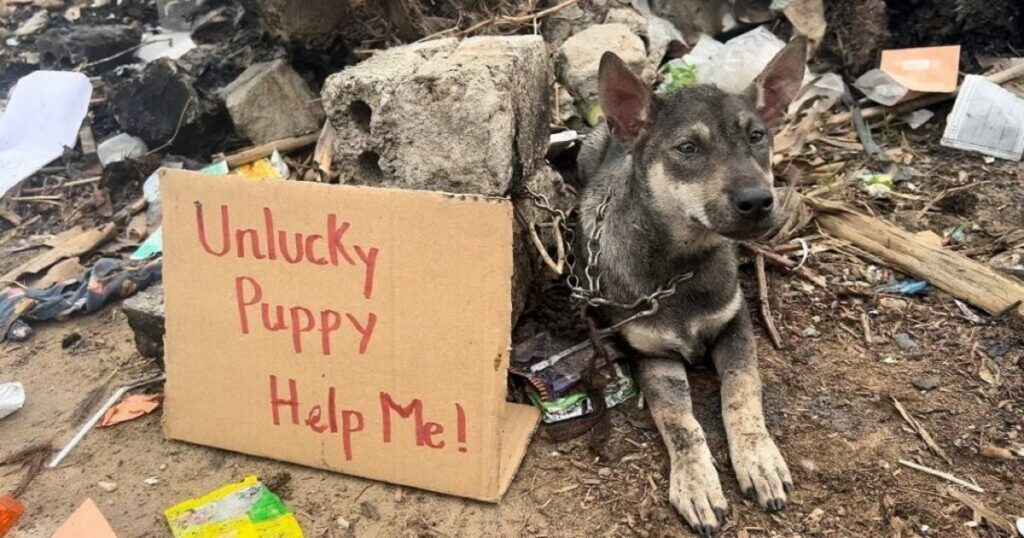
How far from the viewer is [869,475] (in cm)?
305

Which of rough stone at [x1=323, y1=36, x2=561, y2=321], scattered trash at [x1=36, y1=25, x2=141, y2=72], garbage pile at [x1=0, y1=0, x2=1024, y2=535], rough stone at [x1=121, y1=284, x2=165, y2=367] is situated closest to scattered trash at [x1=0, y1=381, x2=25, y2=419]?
garbage pile at [x1=0, y1=0, x2=1024, y2=535]

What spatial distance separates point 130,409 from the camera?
3.64 m

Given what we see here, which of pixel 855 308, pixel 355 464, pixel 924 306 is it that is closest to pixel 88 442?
pixel 355 464

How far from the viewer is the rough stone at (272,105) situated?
218 inches

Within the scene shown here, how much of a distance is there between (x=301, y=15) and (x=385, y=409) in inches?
136

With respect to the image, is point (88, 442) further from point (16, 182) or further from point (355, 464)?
point (16, 182)

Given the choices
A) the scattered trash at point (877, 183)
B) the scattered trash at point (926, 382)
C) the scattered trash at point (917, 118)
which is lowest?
the scattered trash at point (926, 382)

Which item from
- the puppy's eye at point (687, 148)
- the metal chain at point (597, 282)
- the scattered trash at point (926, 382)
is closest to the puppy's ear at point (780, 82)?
the puppy's eye at point (687, 148)

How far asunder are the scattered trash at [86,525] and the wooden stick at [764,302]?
3186 mm

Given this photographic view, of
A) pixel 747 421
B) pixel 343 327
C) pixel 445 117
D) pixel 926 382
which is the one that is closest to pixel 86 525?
pixel 343 327

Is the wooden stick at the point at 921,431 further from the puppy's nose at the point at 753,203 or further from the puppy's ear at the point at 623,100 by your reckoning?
the puppy's ear at the point at 623,100

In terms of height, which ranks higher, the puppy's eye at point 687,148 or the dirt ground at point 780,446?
the puppy's eye at point 687,148

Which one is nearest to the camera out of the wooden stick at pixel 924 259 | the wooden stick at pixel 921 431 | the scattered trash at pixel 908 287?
the wooden stick at pixel 921 431

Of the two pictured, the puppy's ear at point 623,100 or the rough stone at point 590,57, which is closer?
the puppy's ear at point 623,100
